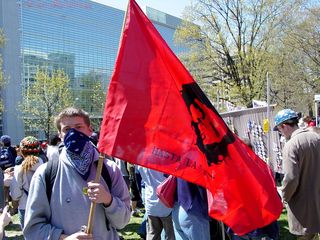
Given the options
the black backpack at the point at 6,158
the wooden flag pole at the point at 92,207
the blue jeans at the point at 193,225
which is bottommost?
the black backpack at the point at 6,158

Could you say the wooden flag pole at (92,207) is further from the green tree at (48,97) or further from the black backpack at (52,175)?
the green tree at (48,97)

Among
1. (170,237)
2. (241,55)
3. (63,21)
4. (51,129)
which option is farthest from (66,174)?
(63,21)

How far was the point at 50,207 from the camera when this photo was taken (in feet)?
9.30

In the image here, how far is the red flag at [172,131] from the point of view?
8.83ft

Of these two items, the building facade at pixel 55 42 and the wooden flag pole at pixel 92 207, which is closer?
the wooden flag pole at pixel 92 207

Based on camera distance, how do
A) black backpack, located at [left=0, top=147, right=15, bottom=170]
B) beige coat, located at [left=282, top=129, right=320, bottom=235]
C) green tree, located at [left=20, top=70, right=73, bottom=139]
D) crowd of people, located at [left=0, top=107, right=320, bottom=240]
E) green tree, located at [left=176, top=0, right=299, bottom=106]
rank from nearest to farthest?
crowd of people, located at [left=0, top=107, right=320, bottom=240] < beige coat, located at [left=282, top=129, right=320, bottom=235] < black backpack, located at [left=0, top=147, right=15, bottom=170] < green tree, located at [left=176, top=0, right=299, bottom=106] < green tree, located at [left=20, top=70, right=73, bottom=139]

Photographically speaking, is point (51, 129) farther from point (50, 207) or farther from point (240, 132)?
point (50, 207)

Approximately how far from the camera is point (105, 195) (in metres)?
2.72

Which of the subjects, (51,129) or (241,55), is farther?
(51,129)

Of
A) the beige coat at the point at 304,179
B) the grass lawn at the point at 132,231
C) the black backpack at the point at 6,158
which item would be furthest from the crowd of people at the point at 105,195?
the black backpack at the point at 6,158

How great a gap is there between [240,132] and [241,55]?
17080 millimetres

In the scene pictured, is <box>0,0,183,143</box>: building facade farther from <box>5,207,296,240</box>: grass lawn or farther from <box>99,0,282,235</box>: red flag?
<box>99,0,282,235</box>: red flag

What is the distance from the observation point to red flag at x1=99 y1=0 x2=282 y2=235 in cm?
269

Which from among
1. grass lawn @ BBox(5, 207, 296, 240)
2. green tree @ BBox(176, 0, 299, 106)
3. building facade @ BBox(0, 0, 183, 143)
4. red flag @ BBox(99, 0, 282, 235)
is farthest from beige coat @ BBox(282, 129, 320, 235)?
building facade @ BBox(0, 0, 183, 143)
